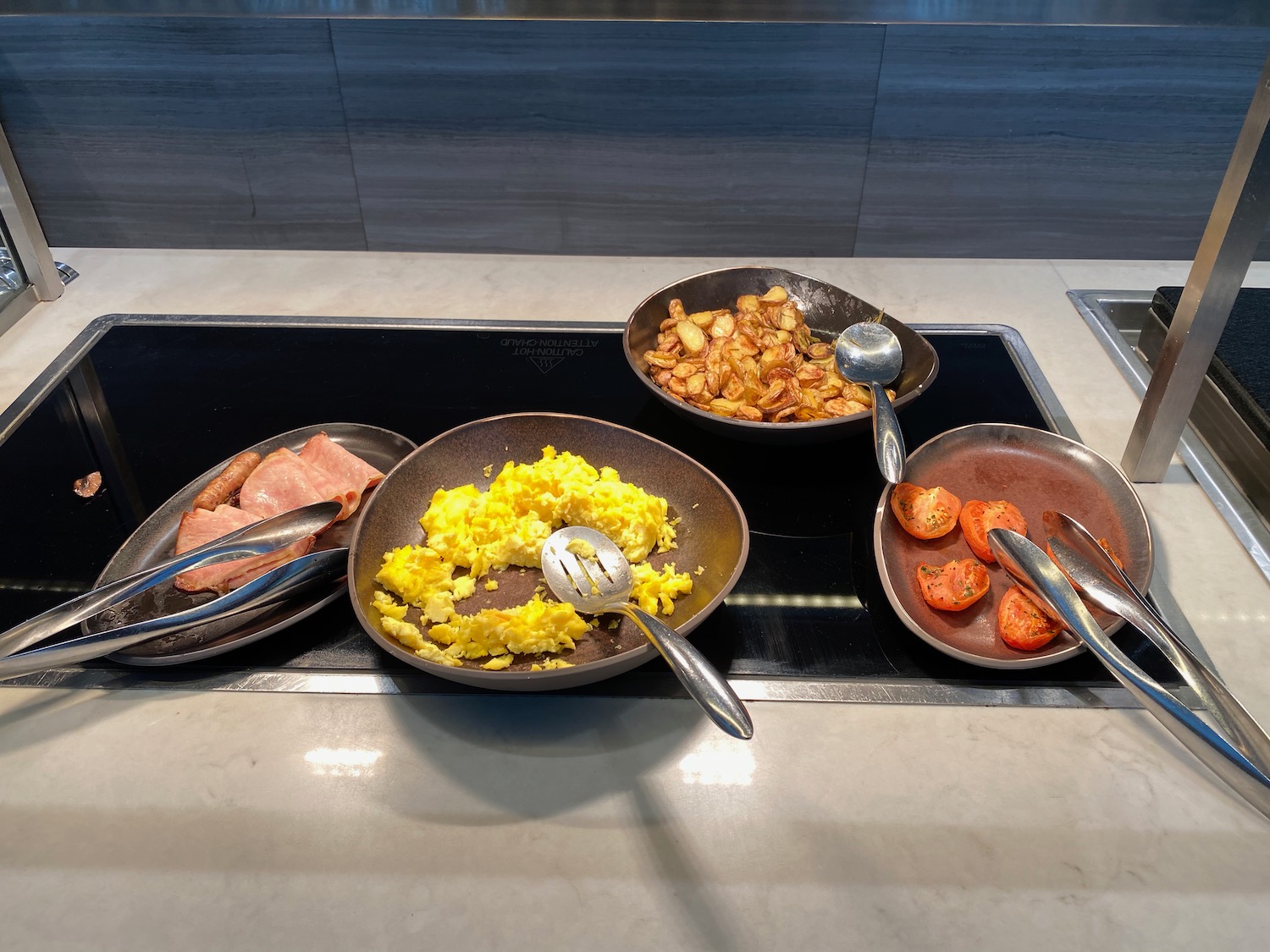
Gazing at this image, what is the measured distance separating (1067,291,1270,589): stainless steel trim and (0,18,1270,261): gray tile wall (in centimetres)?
40

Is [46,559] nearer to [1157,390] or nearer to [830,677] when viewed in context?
[830,677]

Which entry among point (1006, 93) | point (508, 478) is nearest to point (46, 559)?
point (508, 478)

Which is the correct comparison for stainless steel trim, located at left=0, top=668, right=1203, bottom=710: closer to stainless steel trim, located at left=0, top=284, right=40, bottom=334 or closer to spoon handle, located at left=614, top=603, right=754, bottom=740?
spoon handle, located at left=614, top=603, right=754, bottom=740

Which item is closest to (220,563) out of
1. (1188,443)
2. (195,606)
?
(195,606)

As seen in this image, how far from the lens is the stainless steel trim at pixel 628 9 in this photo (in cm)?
142

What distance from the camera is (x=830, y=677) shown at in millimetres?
848

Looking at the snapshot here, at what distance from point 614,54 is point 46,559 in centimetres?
121

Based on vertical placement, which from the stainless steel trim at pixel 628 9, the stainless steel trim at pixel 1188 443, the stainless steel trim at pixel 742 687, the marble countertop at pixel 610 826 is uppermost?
the stainless steel trim at pixel 628 9

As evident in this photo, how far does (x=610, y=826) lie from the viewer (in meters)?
0.74

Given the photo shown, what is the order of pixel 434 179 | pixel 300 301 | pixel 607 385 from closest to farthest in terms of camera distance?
pixel 607 385 → pixel 300 301 → pixel 434 179

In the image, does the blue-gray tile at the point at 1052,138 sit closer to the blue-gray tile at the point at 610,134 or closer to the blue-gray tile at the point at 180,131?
the blue-gray tile at the point at 610,134

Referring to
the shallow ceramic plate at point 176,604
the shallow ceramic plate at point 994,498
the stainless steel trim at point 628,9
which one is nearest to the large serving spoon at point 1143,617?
the shallow ceramic plate at point 994,498

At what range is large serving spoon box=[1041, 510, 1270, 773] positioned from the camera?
0.77 meters

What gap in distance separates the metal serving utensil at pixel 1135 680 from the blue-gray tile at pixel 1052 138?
1094mm
